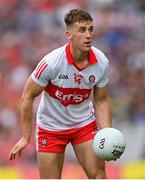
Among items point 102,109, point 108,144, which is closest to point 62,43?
point 102,109

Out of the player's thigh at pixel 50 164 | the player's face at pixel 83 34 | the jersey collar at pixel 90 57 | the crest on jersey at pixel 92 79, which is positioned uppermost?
the player's face at pixel 83 34

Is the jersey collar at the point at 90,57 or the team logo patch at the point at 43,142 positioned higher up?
the jersey collar at the point at 90,57

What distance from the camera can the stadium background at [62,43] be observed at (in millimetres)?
12672

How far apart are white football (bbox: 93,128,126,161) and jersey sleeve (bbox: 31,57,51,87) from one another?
0.80 metres

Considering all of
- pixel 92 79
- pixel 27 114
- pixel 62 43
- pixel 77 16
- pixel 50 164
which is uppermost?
pixel 77 16

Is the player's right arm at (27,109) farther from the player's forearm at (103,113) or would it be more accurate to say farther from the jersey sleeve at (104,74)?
the player's forearm at (103,113)

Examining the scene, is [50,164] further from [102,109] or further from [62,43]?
[62,43]

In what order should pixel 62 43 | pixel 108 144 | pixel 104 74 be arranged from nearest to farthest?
1. pixel 108 144
2. pixel 104 74
3. pixel 62 43

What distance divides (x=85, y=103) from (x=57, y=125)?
1.29ft

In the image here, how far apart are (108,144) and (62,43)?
6.81m

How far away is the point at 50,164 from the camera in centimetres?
871

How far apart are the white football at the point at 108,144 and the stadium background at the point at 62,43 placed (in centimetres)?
386

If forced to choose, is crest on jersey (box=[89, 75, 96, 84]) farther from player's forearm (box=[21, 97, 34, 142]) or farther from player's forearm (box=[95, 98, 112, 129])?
player's forearm (box=[21, 97, 34, 142])

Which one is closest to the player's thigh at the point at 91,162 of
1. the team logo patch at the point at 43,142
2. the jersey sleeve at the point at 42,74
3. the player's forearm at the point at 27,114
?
the team logo patch at the point at 43,142
